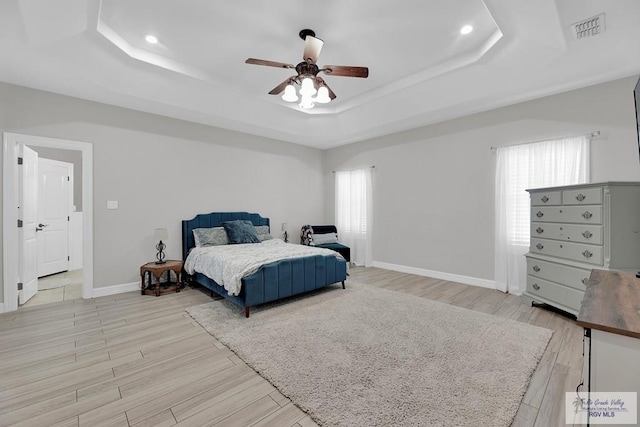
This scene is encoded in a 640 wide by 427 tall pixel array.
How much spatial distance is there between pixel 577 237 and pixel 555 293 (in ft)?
2.27

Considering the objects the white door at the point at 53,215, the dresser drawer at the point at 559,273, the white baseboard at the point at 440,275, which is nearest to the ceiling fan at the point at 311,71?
the dresser drawer at the point at 559,273

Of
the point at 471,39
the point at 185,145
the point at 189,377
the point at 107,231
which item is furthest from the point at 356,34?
the point at 107,231

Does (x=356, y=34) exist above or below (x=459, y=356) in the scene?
above

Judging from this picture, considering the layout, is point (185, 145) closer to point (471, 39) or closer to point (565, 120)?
point (471, 39)

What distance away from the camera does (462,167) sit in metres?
4.56

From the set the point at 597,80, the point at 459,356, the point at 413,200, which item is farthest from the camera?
the point at 413,200

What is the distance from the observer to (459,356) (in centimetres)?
230

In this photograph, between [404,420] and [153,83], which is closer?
[404,420]

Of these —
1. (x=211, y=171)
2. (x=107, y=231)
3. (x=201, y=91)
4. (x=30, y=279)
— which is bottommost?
(x=30, y=279)

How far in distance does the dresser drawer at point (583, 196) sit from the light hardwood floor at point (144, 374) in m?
1.32

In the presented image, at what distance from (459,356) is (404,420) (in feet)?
3.19

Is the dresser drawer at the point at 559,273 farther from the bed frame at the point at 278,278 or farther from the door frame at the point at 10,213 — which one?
the door frame at the point at 10,213

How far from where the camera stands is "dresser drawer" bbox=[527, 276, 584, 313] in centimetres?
294

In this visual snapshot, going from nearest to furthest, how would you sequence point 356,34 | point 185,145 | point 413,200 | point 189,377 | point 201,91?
point 189,377 → point 356,34 → point 201,91 → point 185,145 → point 413,200
